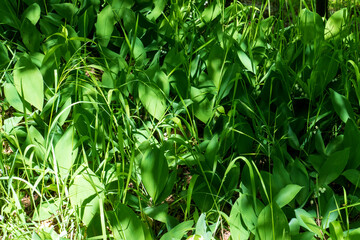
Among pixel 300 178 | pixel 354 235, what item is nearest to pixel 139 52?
pixel 300 178

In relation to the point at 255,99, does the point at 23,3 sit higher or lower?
higher

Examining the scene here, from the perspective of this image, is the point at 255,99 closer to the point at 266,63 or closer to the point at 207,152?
the point at 266,63

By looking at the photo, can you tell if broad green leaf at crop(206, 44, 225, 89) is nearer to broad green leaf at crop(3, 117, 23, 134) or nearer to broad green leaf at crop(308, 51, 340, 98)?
broad green leaf at crop(308, 51, 340, 98)

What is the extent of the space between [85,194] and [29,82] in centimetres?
49

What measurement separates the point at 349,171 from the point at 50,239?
2.61 feet

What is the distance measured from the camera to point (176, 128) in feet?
5.28

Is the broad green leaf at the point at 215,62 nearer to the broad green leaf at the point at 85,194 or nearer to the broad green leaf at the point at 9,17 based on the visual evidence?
the broad green leaf at the point at 85,194

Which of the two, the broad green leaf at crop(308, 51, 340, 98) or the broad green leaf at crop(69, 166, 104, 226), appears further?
the broad green leaf at crop(308, 51, 340, 98)

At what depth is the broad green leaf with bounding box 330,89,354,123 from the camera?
4.92 feet

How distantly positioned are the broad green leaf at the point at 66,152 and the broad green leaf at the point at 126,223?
0.82 feet

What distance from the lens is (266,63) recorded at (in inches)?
70.7

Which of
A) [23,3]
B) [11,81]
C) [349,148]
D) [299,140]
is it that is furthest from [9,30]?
[349,148]

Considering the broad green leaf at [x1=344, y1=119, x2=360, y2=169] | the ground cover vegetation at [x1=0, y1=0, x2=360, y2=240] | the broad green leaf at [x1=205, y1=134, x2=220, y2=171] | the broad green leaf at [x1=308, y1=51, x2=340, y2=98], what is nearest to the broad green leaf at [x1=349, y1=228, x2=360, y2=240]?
the ground cover vegetation at [x1=0, y1=0, x2=360, y2=240]

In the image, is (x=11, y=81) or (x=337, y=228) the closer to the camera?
(x=337, y=228)
